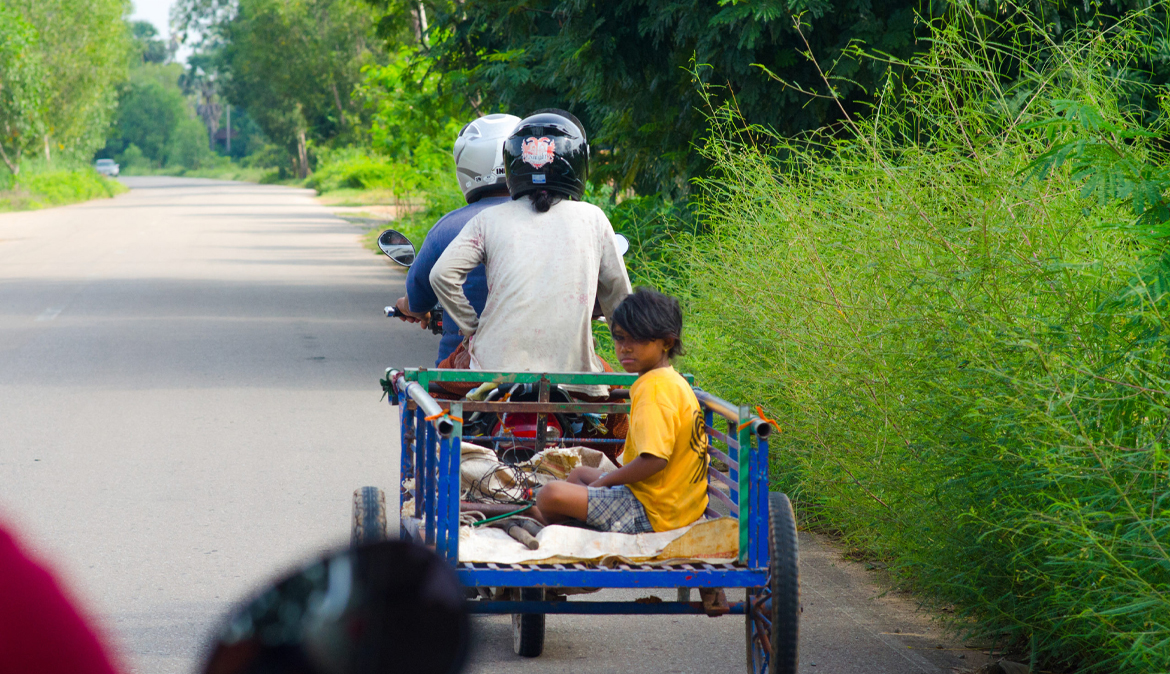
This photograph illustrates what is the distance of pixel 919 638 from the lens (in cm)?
452

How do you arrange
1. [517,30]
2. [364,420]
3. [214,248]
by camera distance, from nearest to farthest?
[364,420] < [517,30] < [214,248]

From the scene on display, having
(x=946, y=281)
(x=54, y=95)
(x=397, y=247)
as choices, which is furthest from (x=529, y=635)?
(x=54, y=95)

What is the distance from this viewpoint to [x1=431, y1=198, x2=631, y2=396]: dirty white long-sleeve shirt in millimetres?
4305

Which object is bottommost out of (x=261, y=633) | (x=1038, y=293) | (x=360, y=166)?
(x=360, y=166)

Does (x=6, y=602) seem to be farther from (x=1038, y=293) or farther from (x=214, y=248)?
(x=214, y=248)

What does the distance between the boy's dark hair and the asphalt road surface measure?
40.5 inches

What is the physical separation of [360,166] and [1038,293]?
50.2 m

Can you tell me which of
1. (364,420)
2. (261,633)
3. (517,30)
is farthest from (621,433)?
(517,30)

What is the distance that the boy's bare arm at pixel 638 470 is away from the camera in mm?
3594

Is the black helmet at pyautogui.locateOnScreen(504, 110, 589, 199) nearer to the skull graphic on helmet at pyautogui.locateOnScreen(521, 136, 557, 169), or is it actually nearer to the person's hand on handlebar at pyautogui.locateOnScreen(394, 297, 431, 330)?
the skull graphic on helmet at pyautogui.locateOnScreen(521, 136, 557, 169)

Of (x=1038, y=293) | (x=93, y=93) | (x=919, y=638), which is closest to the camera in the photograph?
(x=1038, y=293)

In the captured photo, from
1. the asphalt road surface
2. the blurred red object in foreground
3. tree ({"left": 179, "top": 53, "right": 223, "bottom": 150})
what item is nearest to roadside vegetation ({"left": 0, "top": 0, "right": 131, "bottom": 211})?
the asphalt road surface

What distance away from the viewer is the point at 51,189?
4566 cm

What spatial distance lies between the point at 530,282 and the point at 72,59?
5715 cm
